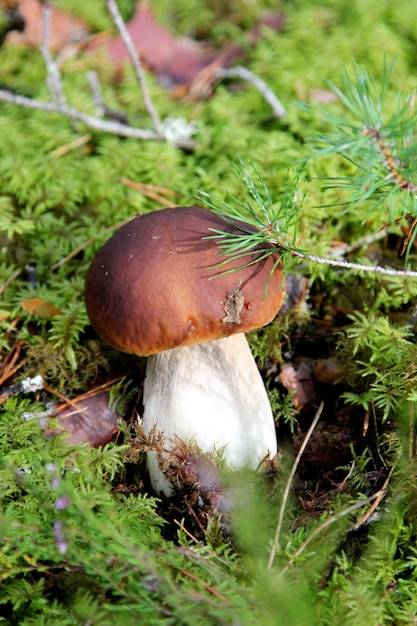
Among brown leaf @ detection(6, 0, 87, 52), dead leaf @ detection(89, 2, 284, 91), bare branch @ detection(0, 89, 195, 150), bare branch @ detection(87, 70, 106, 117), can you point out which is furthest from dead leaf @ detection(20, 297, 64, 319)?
brown leaf @ detection(6, 0, 87, 52)

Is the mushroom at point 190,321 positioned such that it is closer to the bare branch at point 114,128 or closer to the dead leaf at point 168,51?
the bare branch at point 114,128

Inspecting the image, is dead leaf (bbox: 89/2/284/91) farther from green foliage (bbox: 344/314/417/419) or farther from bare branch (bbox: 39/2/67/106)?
green foliage (bbox: 344/314/417/419)

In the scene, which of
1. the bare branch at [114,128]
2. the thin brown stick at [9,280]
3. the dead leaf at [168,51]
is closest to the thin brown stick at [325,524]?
the thin brown stick at [9,280]

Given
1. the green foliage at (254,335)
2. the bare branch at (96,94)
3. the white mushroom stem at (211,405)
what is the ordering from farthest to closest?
1. the bare branch at (96,94)
2. the white mushroom stem at (211,405)
3. the green foliage at (254,335)

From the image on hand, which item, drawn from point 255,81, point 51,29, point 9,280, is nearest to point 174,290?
point 9,280

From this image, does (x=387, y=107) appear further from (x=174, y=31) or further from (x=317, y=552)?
(x=317, y=552)

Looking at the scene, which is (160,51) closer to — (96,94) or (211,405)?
(96,94)
